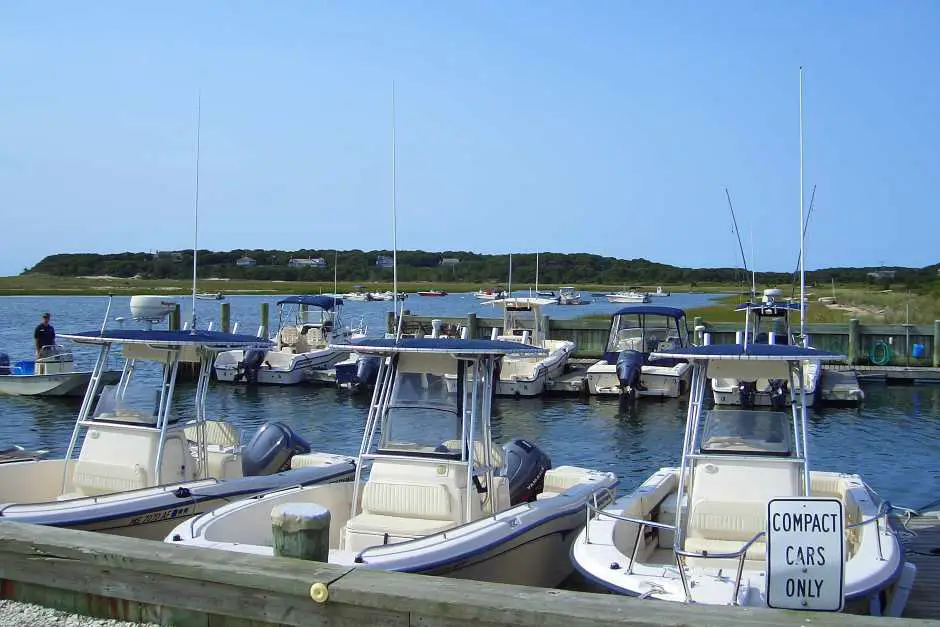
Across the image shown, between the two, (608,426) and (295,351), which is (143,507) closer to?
(608,426)

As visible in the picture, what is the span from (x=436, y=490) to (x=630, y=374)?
1784cm

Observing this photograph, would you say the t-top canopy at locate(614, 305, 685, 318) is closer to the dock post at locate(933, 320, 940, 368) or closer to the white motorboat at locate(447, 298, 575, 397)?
the white motorboat at locate(447, 298, 575, 397)

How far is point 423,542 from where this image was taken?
8.13 m

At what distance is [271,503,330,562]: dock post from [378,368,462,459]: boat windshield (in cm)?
351

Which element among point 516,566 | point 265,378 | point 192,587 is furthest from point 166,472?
point 265,378

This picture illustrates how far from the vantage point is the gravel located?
19.7 feet

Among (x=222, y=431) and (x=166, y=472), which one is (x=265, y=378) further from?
(x=166, y=472)

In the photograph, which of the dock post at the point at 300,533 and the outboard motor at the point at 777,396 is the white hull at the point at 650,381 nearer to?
the outboard motor at the point at 777,396

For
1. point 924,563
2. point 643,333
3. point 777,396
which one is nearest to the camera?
point 924,563

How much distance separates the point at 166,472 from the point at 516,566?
4.27 meters

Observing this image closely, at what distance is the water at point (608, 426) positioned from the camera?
18781mm

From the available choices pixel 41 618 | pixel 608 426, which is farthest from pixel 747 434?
pixel 608 426

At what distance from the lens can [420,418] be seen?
31.9 feet

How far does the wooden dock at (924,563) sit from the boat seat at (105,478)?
25.7 ft
